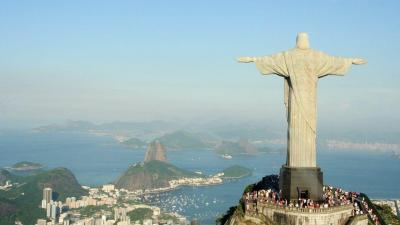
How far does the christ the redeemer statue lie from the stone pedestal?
0.64 ft

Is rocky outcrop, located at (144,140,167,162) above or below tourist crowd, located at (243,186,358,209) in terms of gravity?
below

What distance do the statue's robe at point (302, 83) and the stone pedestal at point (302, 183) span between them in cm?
24

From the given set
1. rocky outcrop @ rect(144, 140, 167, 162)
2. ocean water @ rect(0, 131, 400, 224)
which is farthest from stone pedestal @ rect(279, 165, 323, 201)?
rocky outcrop @ rect(144, 140, 167, 162)

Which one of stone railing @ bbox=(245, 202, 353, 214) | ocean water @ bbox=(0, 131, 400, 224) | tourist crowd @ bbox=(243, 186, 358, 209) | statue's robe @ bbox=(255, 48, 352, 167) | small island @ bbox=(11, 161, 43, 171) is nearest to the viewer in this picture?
stone railing @ bbox=(245, 202, 353, 214)

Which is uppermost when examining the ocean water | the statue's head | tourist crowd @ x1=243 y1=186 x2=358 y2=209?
the statue's head

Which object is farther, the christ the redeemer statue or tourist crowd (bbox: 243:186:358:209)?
the christ the redeemer statue

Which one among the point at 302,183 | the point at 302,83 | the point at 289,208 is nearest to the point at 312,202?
the point at 302,183

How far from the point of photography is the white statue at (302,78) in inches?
543

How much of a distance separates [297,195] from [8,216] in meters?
53.9

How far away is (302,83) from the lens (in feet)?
45.3

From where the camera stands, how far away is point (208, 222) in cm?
5678

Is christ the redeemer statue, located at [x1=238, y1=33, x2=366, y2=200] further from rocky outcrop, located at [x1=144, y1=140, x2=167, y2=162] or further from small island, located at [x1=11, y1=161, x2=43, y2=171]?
small island, located at [x1=11, y1=161, x2=43, y2=171]

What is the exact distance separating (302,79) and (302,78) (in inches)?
1.1

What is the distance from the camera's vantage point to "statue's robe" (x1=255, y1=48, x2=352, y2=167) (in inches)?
543
